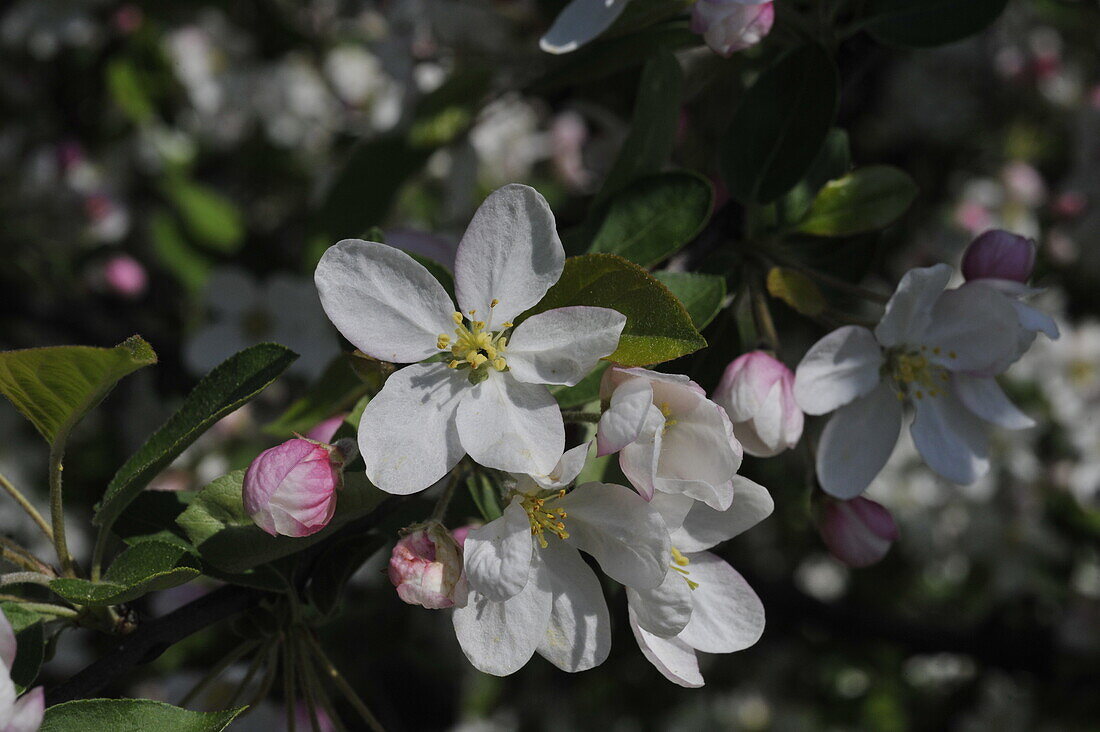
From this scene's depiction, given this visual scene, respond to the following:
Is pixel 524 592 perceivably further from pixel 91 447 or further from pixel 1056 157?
pixel 1056 157

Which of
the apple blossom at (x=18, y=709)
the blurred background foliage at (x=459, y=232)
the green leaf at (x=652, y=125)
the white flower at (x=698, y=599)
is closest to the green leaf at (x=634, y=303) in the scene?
the white flower at (x=698, y=599)

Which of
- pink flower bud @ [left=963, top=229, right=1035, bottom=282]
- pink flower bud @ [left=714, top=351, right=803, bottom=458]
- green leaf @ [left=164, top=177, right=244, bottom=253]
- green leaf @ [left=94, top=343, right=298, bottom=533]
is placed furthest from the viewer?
green leaf @ [left=164, top=177, right=244, bottom=253]

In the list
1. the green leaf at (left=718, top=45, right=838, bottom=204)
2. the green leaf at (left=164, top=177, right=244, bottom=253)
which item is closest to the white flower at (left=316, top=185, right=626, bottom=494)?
the green leaf at (left=718, top=45, right=838, bottom=204)

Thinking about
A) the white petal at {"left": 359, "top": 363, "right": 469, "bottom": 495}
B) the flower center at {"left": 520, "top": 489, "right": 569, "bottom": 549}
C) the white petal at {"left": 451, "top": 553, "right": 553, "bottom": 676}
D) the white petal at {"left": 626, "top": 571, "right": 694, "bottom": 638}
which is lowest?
the white petal at {"left": 626, "top": 571, "right": 694, "bottom": 638}

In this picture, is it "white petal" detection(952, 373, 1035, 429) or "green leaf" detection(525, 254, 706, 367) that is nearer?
"green leaf" detection(525, 254, 706, 367)

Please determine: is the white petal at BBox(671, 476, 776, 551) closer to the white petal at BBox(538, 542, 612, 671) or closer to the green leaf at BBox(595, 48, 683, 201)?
the white petal at BBox(538, 542, 612, 671)

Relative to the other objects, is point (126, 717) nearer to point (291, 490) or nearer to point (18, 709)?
point (18, 709)

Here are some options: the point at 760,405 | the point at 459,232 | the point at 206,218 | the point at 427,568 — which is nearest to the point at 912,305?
the point at 760,405
